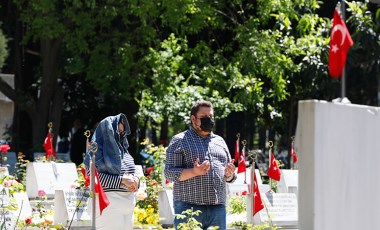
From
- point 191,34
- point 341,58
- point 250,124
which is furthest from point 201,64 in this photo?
point 341,58

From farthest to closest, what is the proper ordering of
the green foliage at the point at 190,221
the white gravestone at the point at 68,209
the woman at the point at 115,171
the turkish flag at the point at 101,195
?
the white gravestone at the point at 68,209 → the woman at the point at 115,171 → the turkish flag at the point at 101,195 → the green foliage at the point at 190,221

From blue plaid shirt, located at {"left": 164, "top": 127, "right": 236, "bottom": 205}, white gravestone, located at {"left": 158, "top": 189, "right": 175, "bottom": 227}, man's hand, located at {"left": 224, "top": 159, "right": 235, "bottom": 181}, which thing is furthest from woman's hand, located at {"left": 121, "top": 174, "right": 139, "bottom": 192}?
white gravestone, located at {"left": 158, "top": 189, "right": 175, "bottom": 227}

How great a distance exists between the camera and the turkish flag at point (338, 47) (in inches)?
231

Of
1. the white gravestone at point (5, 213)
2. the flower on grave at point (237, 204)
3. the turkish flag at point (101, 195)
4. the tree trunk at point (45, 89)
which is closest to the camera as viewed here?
the turkish flag at point (101, 195)

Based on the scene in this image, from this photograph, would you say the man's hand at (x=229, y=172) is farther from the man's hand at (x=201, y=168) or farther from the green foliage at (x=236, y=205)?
the green foliage at (x=236, y=205)

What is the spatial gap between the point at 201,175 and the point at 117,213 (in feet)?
4.31

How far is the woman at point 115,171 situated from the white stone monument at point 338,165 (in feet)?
12.5

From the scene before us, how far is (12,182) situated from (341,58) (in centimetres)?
652

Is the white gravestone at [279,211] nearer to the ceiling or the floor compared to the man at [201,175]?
nearer to the floor

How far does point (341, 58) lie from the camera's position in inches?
234

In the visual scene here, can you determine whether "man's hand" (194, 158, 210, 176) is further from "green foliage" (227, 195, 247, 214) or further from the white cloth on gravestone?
"green foliage" (227, 195, 247, 214)

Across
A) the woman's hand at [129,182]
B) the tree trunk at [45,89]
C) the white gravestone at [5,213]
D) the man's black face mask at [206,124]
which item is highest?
the tree trunk at [45,89]

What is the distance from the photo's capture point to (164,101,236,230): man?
28.7ft

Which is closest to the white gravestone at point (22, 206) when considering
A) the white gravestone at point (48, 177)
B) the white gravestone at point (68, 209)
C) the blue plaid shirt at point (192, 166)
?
the white gravestone at point (68, 209)
